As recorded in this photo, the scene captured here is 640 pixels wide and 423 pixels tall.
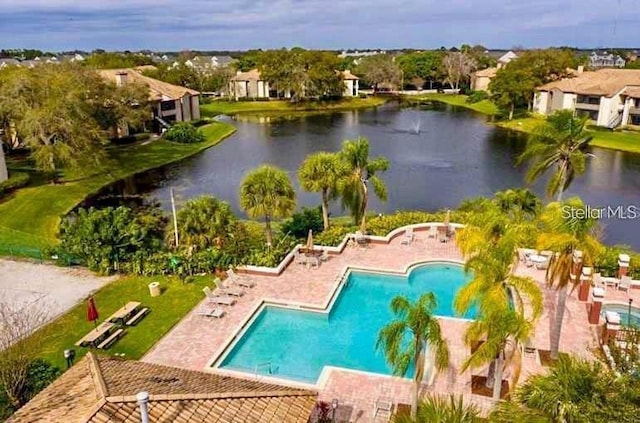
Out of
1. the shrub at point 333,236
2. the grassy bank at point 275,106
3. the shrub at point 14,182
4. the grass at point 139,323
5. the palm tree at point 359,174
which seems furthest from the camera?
the grassy bank at point 275,106

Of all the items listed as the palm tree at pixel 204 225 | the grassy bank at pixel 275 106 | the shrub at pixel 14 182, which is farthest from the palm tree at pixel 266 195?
the grassy bank at pixel 275 106

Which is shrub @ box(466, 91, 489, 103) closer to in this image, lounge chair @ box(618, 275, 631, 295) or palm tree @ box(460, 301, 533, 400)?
lounge chair @ box(618, 275, 631, 295)

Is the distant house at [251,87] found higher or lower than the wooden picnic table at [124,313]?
higher

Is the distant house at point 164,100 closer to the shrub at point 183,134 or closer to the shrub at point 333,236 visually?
the shrub at point 183,134

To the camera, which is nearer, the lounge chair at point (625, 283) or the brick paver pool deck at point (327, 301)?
the brick paver pool deck at point (327, 301)

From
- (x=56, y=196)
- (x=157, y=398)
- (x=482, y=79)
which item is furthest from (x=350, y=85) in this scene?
(x=157, y=398)

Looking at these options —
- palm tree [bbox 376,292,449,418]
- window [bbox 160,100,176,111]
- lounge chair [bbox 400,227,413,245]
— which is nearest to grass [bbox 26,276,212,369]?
palm tree [bbox 376,292,449,418]

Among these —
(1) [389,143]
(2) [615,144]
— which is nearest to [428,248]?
(1) [389,143]
